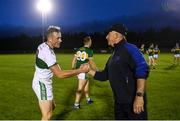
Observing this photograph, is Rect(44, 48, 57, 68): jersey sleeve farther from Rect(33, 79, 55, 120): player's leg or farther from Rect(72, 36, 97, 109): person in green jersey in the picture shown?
Rect(72, 36, 97, 109): person in green jersey

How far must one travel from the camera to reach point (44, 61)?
796 centimetres

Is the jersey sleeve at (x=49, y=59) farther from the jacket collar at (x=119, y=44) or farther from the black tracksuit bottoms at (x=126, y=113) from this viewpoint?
the black tracksuit bottoms at (x=126, y=113)

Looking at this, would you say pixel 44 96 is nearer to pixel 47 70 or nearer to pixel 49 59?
pixel 47 70

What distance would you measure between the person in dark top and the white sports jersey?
127 cm

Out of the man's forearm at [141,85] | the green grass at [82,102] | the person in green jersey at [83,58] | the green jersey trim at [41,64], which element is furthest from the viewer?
the person in green jersey at [83,58]

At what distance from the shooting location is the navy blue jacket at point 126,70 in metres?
6.92

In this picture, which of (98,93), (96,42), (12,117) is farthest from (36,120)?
(96,42)

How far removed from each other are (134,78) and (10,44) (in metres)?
121

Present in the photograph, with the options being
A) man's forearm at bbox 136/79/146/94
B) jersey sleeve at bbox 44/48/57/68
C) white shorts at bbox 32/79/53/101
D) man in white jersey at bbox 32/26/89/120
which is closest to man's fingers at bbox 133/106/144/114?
man's forearm at bbox 136/79/146/94

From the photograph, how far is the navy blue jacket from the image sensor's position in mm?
6923

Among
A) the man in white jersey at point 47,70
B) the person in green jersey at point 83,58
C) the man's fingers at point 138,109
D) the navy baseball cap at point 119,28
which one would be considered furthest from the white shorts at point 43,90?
the person in green jersey at point 83,58

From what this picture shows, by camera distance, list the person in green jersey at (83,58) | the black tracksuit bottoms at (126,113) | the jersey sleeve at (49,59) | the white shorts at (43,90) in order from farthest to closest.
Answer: the person in green jersey at (83,58)
the white shorts at (43,90)
the jersey sleeve at (49,59)
the black tracksuit bottoms at (126,113)

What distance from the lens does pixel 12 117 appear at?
1154 centimetres

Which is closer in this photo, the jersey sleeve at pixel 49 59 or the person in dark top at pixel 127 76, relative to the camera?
the person in dark top at pixel 127 76
